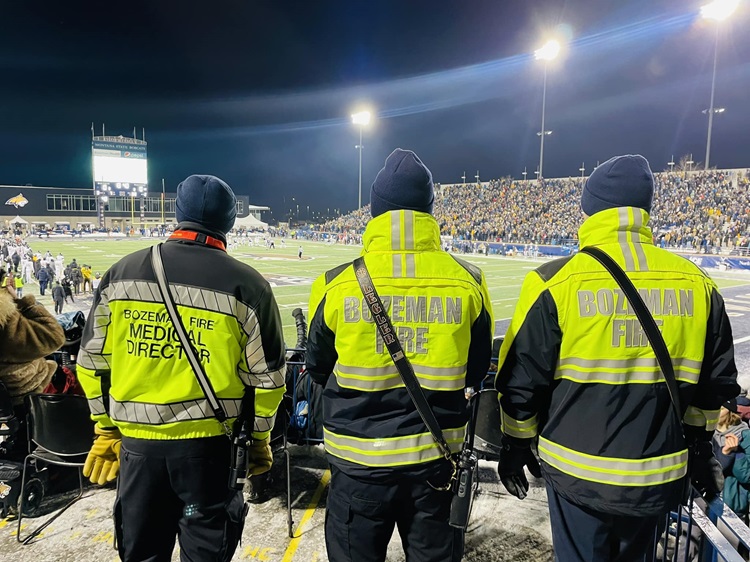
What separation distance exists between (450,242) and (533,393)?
3951cm

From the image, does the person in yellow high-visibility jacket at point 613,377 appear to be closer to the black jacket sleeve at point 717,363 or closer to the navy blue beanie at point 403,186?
the black jacket sleeve at point 717,363

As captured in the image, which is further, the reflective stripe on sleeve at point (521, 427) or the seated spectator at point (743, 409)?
the seated spectator at point (743, 409)

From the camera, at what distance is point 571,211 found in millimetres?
45688

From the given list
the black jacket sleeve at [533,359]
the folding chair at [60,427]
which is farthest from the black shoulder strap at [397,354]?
the folding chair at [60,427]

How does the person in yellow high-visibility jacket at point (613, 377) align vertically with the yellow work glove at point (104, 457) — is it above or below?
above

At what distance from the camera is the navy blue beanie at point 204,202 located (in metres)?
2.28

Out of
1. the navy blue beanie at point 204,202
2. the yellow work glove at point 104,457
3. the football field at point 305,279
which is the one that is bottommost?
the football field at point 305,279

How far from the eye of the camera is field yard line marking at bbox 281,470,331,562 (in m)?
3.08

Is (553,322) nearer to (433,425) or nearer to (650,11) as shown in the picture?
(433,425)

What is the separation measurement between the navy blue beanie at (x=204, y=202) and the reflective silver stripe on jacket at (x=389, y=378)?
975mm

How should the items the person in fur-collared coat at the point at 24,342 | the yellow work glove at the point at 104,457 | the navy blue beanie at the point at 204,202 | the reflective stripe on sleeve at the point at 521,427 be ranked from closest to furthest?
the reflective stripe on sleeve at the point at 521,427
the navy blue beanie at the point at 204,202
the yellow work glove at the point at 104,457
the person in fur-collared coat at the point at 24,342

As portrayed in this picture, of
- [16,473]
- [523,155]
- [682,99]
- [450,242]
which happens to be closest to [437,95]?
[523,155]

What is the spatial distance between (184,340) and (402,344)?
0.94 meters

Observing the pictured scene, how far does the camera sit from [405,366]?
192 cm
